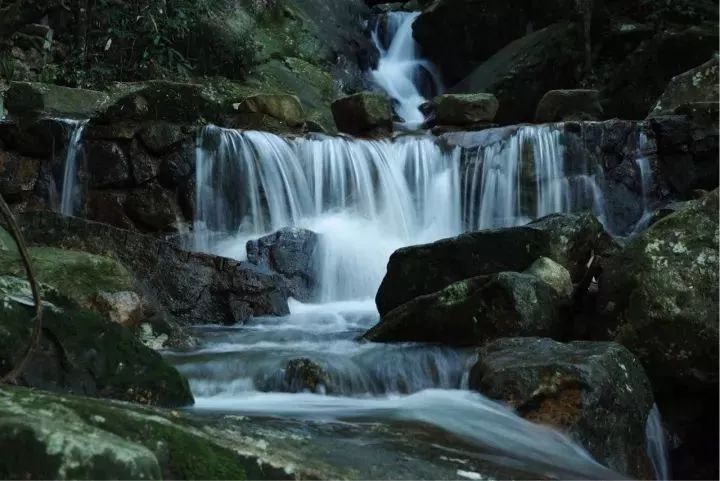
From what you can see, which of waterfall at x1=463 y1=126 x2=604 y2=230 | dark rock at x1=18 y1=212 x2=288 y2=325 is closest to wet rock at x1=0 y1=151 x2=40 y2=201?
dark rock at x1=18 y1=212 x2=288 y2=325

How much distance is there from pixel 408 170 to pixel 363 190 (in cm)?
89

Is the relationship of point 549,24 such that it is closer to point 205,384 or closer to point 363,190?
point 363,190

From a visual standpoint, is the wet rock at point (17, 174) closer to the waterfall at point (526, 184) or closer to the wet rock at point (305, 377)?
the waterfall at point (526, 184)

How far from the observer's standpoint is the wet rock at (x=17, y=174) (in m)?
10.9

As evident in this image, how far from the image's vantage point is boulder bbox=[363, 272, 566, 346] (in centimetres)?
629

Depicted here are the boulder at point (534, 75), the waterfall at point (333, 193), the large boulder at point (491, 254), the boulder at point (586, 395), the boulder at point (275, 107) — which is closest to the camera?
the boulder at point (586, 395)

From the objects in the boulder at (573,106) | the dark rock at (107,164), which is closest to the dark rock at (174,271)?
the dark rock at (107,164)

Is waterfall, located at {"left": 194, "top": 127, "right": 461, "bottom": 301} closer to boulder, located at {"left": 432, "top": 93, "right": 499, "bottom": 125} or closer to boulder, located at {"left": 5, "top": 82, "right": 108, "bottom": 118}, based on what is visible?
boulder, located at {"left": 432, "top": 93, "right": 499, "bottom": 125}

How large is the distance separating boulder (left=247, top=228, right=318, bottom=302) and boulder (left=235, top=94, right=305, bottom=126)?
13.5 ft

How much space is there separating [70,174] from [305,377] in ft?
22.2

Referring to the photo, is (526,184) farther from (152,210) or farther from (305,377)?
(305,377)

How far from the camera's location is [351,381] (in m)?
5.62

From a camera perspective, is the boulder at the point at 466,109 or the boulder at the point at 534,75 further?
the boulder at the point at 534,75

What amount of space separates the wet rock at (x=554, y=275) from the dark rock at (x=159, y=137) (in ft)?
19.2
